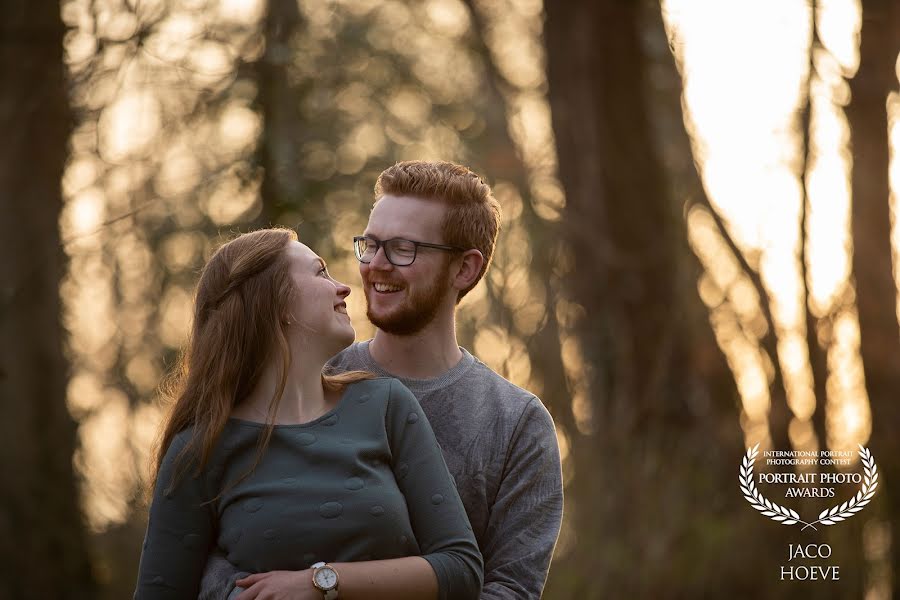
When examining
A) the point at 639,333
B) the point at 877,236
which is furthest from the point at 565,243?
the point at 877,236

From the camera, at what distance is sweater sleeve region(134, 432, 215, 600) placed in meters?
2.89

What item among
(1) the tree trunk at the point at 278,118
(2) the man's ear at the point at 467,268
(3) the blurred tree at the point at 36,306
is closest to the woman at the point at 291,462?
(2) the man's ear at the point at 467,268

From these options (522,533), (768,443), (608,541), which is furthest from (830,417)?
(522,533)

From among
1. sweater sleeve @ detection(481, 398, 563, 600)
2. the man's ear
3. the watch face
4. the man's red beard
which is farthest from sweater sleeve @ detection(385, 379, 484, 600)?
the man's ear

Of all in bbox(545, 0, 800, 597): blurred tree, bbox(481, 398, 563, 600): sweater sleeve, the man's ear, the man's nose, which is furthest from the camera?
bbox(545, 0, 800, 597): blurred tree

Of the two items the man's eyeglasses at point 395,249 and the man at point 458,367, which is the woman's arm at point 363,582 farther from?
the man's eyeglasses at point 395,249

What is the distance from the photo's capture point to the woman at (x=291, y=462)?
2.86 meters

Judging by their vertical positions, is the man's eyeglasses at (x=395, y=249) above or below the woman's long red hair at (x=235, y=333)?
above

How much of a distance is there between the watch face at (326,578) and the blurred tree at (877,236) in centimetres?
534

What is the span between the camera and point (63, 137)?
845cm

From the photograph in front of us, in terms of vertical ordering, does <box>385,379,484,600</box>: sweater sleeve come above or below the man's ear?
below

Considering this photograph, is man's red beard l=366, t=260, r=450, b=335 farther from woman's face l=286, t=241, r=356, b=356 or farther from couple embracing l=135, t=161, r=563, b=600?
woman's face l=286, t=241, r=356, b=356

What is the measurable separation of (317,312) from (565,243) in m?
5.84

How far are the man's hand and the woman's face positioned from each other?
58cm
